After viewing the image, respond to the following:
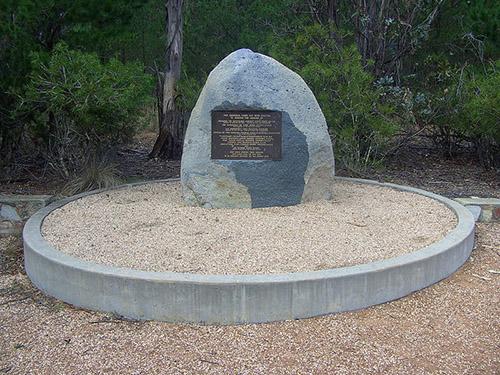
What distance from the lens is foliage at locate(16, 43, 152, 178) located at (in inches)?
270

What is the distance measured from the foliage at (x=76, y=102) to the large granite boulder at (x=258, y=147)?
1.80 m

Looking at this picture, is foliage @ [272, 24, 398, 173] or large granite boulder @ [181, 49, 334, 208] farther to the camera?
foliage @ [272, 24, 398, 173]

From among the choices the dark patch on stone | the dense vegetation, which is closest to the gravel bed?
the dark patch on stone

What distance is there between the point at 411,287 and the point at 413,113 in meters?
5.62

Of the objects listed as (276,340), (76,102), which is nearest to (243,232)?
(276,340)

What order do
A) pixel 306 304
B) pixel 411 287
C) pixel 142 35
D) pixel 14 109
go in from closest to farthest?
pixel 306 304 < pixel 411 287 < pixel 14 109 < pixel 142 35

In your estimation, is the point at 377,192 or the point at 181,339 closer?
the point at 181,339

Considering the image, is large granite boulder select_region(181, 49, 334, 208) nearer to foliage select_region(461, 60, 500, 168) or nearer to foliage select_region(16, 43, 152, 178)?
foliage select_region(16, 43, 152, 178)

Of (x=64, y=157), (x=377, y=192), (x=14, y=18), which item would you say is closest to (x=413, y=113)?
(x=377, y=192)

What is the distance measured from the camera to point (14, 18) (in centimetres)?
719

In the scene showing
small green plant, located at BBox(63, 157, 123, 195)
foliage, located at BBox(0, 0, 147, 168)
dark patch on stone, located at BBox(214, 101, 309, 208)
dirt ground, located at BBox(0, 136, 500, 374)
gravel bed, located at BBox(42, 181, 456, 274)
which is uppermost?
foliage, located at BBox(0, 0, 147, 168)

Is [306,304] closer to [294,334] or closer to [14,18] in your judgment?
[294,334]

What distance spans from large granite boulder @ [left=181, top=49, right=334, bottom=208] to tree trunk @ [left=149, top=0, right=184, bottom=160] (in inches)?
180

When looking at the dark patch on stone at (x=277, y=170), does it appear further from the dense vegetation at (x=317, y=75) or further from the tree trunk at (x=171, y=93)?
the tree trunk at (x=171, y=93)
